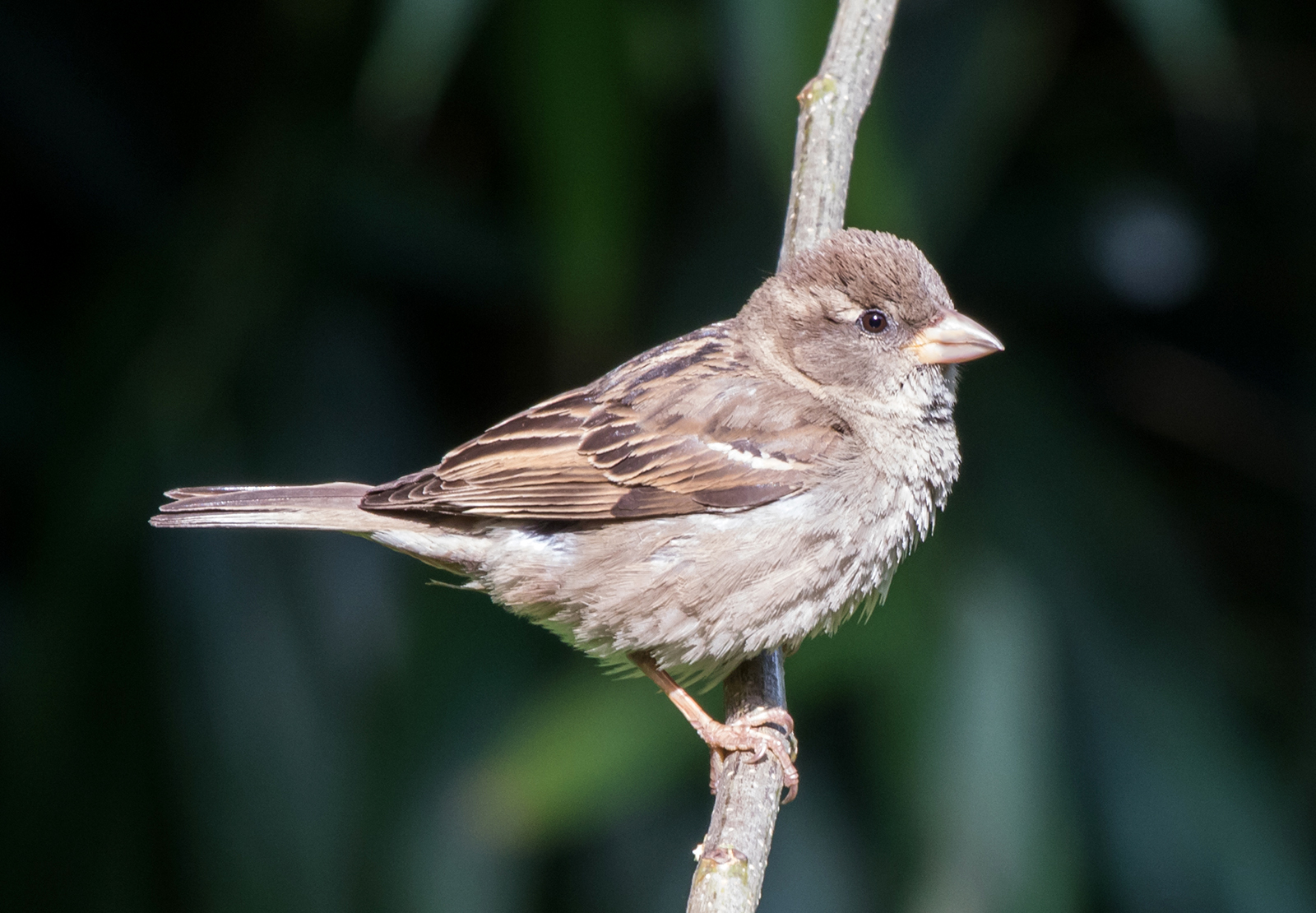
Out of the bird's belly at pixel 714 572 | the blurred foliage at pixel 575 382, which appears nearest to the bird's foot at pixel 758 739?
the bird's belly at pixel 714 572

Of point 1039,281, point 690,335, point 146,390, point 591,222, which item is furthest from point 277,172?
point 1039,281

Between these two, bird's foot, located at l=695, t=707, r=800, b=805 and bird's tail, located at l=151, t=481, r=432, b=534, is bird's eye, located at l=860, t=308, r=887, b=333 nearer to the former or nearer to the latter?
bird's foot, located at l=695, t=707, r=800, b=805

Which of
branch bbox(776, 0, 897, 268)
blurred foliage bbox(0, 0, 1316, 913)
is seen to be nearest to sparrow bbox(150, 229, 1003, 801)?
branch bbox(776, 0, 897, 268)

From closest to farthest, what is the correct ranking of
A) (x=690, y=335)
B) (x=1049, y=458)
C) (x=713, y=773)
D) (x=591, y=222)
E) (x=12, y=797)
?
(x=713, y=773) → (x=690, y=335) → (x=591, y=222) → (x=12, y=797) → (x=1049, y=458)

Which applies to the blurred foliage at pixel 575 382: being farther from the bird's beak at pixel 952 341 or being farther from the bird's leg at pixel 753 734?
the bird's leg at pixel 753 734

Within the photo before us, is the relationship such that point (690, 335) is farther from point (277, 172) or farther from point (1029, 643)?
point (277, 172)

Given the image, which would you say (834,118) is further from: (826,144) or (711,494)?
(711,494)

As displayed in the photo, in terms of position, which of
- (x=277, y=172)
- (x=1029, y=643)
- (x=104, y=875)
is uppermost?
(x=277, y=172)
